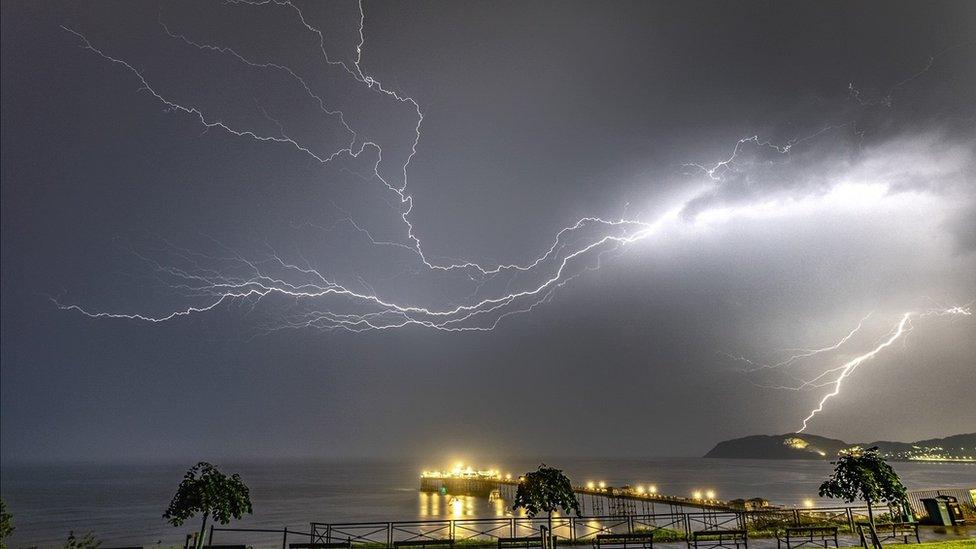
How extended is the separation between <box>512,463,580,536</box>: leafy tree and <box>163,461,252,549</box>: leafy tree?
801 cm

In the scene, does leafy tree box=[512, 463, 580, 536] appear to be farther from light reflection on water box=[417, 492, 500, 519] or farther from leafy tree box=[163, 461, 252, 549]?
light reflection on water box=[417, 492, 500, 519]

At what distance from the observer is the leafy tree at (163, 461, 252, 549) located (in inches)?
550

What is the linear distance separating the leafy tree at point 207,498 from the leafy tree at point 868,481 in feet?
53.7

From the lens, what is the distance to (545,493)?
16344 mm

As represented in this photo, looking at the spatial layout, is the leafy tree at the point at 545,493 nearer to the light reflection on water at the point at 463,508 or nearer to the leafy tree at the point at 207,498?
the leafy tree at the point at 207,498

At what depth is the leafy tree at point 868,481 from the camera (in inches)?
587

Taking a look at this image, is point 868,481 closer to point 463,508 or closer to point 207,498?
point 207,498

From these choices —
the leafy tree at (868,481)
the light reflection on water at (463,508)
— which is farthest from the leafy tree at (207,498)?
the light reflection on water at (463,508)

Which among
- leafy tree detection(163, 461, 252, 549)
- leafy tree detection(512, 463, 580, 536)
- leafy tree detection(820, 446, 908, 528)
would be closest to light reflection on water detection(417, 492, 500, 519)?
leafy tree detection(512, 463, 580, 536)

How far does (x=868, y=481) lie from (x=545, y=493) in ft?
30.1

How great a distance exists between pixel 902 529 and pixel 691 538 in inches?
293

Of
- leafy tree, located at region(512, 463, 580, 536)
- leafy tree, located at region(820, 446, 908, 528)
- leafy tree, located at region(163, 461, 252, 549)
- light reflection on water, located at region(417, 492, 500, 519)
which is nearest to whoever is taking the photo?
leafy tree, located at region(163, 461, 252, 549)

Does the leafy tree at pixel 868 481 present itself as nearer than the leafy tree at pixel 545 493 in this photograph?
Yes

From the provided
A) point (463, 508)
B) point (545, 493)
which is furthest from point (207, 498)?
point (463, 508)
